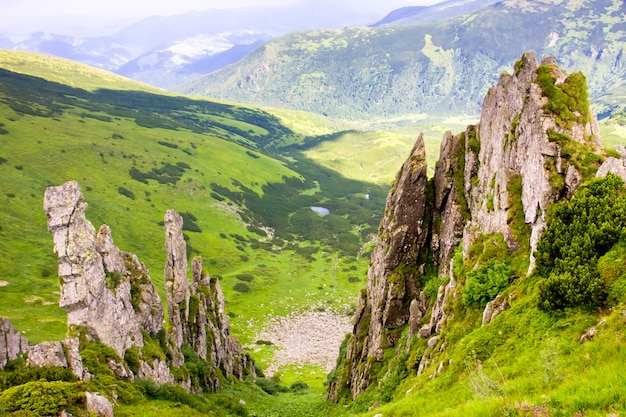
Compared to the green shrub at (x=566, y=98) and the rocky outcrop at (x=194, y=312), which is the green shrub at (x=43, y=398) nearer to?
the rocky outcrop at (x=194, y=312)

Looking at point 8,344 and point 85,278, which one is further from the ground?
point 85,278

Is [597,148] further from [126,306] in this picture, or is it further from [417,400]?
[126,306]

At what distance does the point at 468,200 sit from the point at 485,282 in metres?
15.3

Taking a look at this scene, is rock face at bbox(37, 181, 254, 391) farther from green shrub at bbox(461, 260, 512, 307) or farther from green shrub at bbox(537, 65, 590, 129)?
green shrub at bbox(537, 65, 590, 129)

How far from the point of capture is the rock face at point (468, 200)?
28312 millimetres

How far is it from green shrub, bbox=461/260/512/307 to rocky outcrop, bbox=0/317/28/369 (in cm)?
3273

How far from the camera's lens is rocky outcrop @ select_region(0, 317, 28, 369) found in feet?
95.8

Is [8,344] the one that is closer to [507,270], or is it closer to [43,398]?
[43,398]

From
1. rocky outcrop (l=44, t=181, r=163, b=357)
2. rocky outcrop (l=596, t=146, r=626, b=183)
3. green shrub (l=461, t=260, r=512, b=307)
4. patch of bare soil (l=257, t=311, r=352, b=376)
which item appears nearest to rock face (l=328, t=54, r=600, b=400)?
rocky outcrop (l=596, t=146, r=626, b=183)

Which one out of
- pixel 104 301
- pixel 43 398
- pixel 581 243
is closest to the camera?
pixel 581 243

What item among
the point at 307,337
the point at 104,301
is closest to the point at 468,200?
the point at 104,301

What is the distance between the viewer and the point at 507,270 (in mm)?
27469

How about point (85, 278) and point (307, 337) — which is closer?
point (85, 278)

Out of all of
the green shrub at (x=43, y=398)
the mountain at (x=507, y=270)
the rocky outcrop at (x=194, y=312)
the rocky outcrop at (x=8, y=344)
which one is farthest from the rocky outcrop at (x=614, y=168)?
the rocky outcrop at (x=194, y=312)
